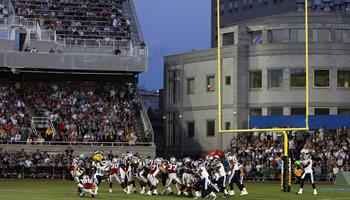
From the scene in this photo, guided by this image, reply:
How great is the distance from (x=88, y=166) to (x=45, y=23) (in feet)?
80.1

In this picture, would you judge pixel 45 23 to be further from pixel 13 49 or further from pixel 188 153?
pixel 188 153

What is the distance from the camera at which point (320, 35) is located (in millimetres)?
53594

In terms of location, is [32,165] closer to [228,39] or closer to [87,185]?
[87,185]

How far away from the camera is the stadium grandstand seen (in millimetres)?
49188

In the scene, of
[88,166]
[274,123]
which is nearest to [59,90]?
[274,123]

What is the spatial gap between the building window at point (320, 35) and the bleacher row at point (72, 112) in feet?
38.4

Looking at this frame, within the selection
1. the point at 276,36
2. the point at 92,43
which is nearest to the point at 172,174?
the point at 92,43

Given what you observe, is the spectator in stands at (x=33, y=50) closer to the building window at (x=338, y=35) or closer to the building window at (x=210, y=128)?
the building window at (x=210, y=128)

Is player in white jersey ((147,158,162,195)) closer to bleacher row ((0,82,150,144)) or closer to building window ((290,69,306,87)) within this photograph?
bleacher row ((0,82,150,144))

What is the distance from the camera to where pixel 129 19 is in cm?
5919

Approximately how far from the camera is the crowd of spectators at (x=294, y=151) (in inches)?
1802

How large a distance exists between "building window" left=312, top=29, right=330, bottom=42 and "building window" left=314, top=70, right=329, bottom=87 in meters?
2.09

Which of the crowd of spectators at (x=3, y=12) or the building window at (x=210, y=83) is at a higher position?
the crowd of spectators at (x=3, y=12)

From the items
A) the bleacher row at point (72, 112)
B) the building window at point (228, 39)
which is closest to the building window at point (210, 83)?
the building window at point (228, 39)
